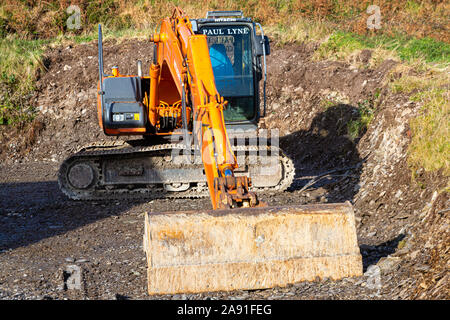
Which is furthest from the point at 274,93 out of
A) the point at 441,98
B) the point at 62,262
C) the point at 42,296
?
the point at 42,296

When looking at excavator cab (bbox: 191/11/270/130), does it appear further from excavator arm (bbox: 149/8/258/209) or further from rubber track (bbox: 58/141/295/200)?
excavator arm (bbox: 149/8/258/209)

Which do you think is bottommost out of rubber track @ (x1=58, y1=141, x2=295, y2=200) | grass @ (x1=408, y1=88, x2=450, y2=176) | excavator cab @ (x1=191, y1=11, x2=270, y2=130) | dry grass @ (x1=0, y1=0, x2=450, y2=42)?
rubber track @ (x1=58, y1=141, x2=295, y2=200)

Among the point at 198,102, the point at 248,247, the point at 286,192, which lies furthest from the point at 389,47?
the point at 248,247

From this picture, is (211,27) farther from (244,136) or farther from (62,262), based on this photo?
(62,262)

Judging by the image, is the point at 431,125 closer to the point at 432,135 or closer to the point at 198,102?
the point at 432,135

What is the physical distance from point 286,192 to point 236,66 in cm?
208

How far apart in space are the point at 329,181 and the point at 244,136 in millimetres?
1643

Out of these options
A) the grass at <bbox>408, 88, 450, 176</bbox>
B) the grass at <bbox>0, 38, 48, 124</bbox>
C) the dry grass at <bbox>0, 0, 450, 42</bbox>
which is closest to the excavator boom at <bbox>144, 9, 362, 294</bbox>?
the grass at <bbox>408, 88, 450, 176</bbox>

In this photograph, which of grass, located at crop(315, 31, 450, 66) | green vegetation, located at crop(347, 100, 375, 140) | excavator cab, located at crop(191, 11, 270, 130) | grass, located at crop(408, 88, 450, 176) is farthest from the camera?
grass, located at crop(315, 31, 450, 66)

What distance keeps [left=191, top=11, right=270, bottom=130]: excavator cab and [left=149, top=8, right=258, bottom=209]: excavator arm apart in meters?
1.53

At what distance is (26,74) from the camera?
1639 cm

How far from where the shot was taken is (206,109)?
20.2 ft

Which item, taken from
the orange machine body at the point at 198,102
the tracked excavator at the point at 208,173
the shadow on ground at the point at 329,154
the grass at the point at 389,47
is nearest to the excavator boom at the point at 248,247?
the tracked excavator at the point at 208,173

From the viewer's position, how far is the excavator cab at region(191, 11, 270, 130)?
31.2ft
